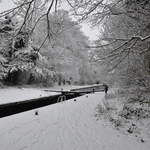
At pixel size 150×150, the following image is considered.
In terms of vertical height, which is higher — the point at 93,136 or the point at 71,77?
the point at 71,77

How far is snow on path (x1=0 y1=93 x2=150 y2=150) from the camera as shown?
3679 mm

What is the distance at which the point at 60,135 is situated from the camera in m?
4.26

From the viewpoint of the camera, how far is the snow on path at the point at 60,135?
12.1 ft

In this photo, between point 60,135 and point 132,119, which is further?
point 132,119

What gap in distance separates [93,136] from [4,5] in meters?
3.85

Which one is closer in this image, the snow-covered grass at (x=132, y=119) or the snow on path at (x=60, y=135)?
the snow on path at (x=60, y=135)

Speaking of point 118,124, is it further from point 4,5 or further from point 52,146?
point 4,5

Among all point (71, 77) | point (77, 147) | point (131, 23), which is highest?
point (131, 23)

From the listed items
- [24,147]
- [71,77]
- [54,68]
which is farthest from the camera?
[71,77]

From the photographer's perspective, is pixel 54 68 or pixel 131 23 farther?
pixel 54 68

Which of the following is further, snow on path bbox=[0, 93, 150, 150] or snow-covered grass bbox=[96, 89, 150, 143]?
snow-covered grass bbox=[96, 89, 150, 143]

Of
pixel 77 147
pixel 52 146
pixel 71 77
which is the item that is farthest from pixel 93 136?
pixel 71 77

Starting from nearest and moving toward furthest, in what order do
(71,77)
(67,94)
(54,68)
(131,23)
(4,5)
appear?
(4,5)
(131,23)
(67,94)
(54,68)
(71,77)

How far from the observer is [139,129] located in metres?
4.98
